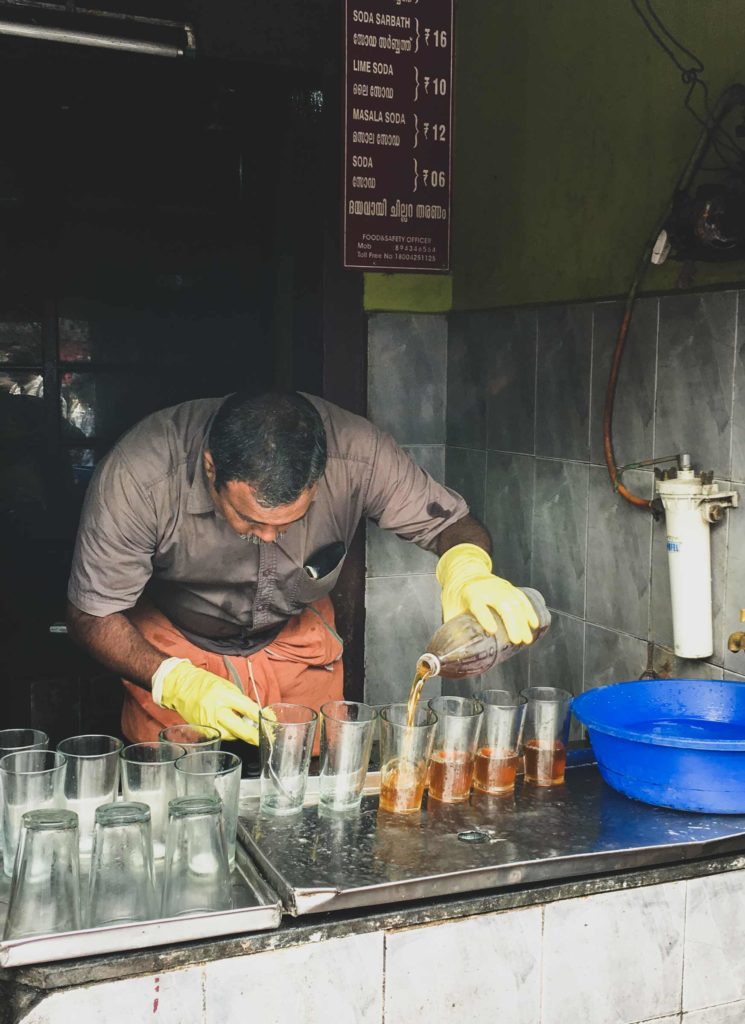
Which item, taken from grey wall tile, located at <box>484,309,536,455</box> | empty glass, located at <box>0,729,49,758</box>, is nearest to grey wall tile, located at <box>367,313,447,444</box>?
grey wall tile, located at <box>484,309,536,455</box>

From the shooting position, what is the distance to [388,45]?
3.59 m

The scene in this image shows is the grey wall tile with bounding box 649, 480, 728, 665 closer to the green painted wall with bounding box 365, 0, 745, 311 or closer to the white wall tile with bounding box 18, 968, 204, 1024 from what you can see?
the green painted wall with bounding box 365, 0, 745, 311

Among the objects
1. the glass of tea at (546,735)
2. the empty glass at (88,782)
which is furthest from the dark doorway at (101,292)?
the empty glass at (88,782)

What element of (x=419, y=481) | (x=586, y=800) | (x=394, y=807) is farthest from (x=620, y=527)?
(x=394, y=807)

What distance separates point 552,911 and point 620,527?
149 centimetres

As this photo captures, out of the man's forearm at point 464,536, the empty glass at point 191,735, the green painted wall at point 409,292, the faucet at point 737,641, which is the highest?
the green painted wall at point 409,292

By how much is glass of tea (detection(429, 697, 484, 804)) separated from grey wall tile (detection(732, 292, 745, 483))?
97 cm

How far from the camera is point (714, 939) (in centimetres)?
188

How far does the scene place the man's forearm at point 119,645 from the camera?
104 inches

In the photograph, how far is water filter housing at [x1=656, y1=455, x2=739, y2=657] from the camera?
2.60m

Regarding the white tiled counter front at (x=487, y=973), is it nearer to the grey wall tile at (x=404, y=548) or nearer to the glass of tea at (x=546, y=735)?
the glass of tea at (x=546, y=735)

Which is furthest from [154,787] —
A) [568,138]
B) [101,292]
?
[101,292]

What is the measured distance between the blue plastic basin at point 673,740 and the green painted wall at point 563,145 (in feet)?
3.27

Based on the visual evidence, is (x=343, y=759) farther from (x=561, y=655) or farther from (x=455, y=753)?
(x=561, y=655)
